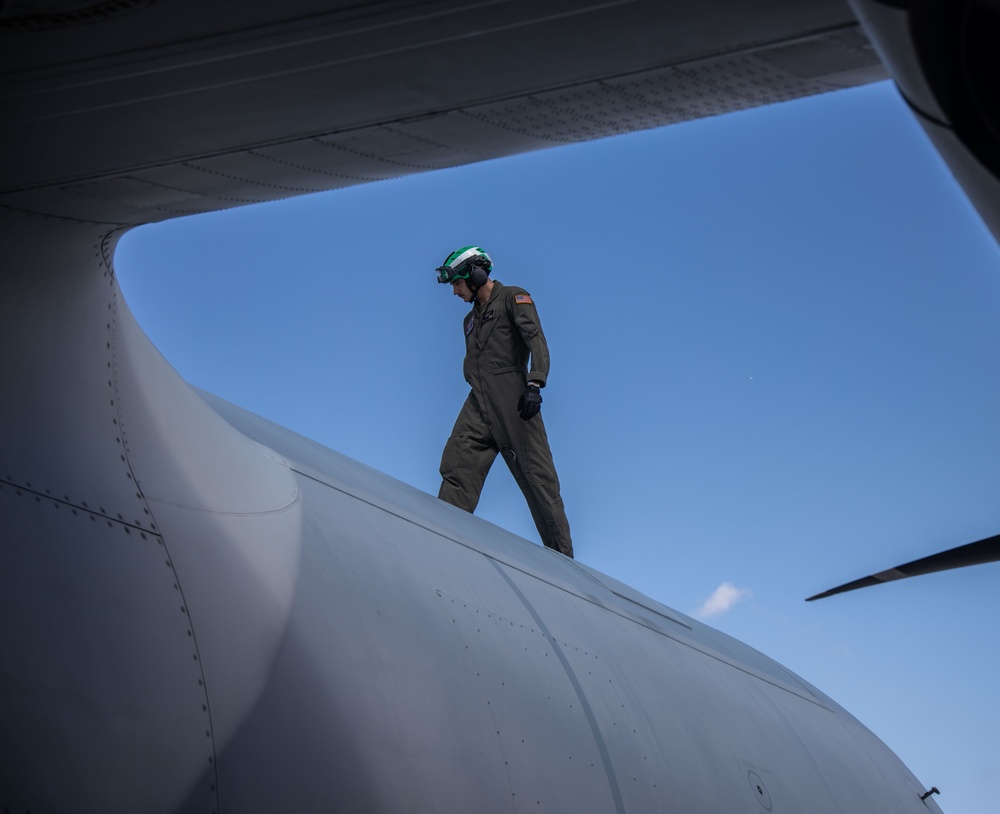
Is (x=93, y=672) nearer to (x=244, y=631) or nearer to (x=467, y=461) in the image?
(x=244, y=631)

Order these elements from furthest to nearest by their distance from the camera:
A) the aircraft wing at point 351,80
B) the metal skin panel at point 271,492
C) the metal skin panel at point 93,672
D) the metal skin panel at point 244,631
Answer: the metal skin panel at point 244,631 → the metal skin panel at point 93,672 → the metal skin panel at point 271,492 → the aircraft wing at point 351,80

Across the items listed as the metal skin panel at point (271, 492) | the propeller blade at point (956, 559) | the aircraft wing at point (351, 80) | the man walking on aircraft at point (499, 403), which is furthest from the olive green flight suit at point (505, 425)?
the aircraft wing at point (351, 80)

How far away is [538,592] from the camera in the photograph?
561 cm

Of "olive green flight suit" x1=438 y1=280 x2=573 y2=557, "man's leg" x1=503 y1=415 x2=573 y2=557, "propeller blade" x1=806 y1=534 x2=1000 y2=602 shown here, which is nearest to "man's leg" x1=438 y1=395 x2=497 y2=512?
"olive green flight suit" x1=438 y1=280 x2=573 y2=557

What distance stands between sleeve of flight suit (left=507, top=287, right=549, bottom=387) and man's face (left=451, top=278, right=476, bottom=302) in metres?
0.34

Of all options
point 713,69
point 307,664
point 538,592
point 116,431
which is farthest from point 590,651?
point 713,69

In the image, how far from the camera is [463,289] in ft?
26.6

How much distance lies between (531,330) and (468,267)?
740mm

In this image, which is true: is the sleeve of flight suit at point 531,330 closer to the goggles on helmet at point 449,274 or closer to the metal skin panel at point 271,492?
the goggles on helmet at point 449,274

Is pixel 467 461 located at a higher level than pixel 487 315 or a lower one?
lower

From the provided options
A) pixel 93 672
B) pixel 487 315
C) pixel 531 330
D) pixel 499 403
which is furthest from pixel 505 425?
pixel 93 672

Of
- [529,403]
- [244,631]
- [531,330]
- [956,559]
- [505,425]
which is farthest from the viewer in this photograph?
[505,425]

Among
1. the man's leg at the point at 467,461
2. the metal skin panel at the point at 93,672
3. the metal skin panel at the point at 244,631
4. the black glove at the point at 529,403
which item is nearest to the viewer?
the metal skin panel at the point at 93,672

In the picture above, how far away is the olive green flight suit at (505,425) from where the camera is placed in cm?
770
